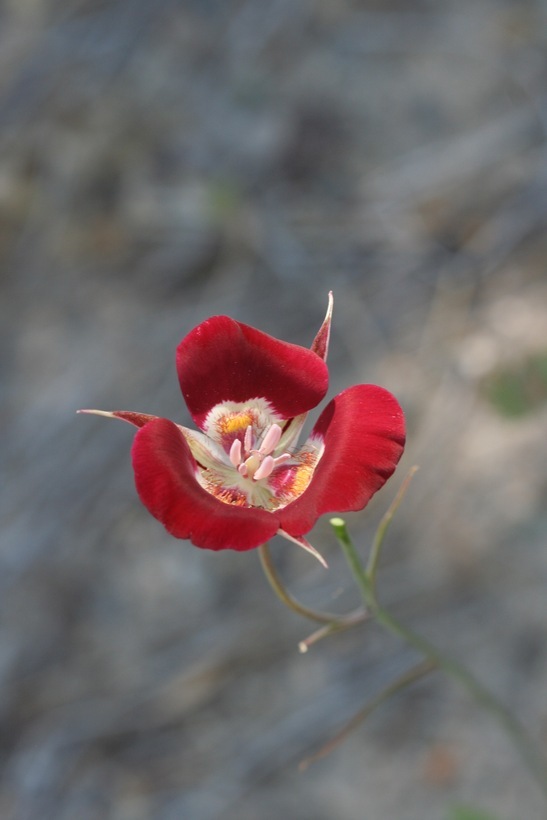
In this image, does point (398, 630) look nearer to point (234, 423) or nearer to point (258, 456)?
point (258, 456)

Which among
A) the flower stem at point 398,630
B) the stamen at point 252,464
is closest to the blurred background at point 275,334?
the flower stem at point 398,630

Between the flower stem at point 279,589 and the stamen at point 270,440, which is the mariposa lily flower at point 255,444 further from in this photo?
the flower stem at point 279,589

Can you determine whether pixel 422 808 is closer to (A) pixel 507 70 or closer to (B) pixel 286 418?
(B) pixel 286 418

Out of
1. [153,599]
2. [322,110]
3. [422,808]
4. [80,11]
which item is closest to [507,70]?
[322,110]

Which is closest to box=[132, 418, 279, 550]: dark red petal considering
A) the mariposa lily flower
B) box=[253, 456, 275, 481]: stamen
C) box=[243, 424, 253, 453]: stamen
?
the mariposa lily flower

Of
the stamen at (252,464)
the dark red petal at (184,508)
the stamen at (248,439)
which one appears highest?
the dark red petal at (184,508)

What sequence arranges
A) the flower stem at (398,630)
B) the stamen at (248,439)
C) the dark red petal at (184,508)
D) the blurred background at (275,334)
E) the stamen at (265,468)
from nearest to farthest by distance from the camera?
1. the dark red petal at (184,508)
2. the flower stem at (398,630)
3. the stamen at (265,468)
4. the stamen at (248,439)
5. the blurred background at (275,334)
